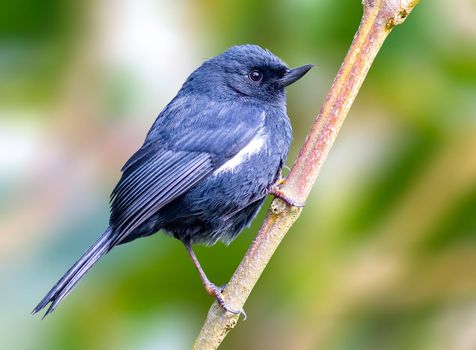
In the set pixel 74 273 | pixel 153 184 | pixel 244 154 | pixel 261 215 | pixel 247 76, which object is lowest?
pixel 261 215

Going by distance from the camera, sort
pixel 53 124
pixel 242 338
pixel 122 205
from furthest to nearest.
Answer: pixel 53 124 < pixel 242 338 < pixel 122 205

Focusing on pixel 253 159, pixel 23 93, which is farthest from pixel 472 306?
pixel 23 93

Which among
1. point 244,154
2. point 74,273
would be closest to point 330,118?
point 244,154

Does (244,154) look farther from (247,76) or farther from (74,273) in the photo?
(74,273)

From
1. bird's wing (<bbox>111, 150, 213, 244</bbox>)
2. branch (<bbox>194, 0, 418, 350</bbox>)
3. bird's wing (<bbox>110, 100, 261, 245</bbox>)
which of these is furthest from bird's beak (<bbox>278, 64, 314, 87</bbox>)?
branch (<bbox>194, 0, 418, 350</bbox>)

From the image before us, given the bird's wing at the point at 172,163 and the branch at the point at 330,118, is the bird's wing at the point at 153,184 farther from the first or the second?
the branch at the point at 330,118

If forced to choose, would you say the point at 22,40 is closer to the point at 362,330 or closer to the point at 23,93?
the point at 23,93

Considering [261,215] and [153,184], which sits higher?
[153,184]
